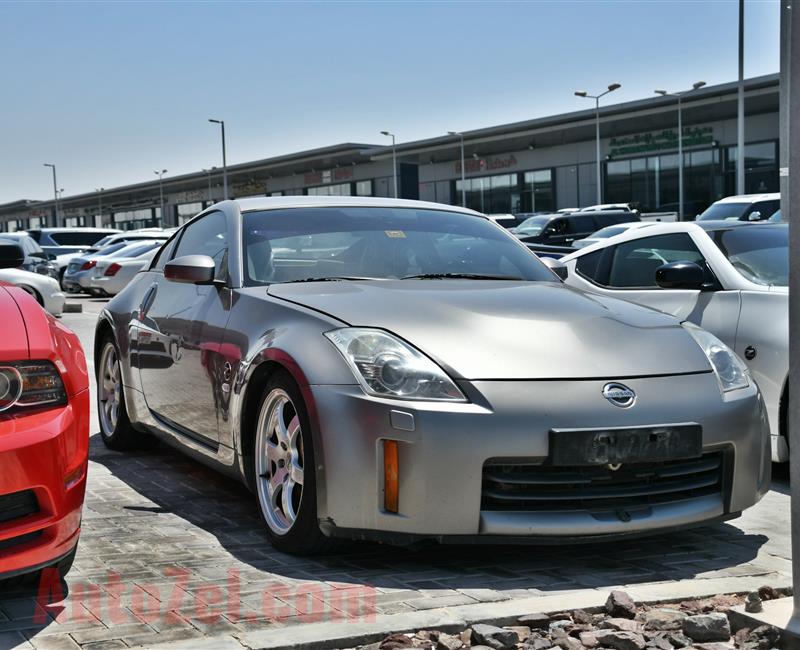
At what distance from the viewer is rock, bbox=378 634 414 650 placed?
3180 millimetres

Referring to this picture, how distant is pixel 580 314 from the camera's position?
4.41m

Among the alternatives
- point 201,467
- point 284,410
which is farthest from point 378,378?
point 201,467

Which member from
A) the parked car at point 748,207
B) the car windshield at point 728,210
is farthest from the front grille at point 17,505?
the parked car at point 748,207

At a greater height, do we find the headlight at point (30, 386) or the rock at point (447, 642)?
the headlight at point (30, 386)

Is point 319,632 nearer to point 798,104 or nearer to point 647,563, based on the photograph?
point 647,563

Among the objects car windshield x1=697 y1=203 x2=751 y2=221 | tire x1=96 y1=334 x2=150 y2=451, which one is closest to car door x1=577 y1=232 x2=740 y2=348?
tire x1=96 y1=334 x2=150 y2=451

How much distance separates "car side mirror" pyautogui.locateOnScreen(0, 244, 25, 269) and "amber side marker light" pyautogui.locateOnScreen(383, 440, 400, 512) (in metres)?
2.08

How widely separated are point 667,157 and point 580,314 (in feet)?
183

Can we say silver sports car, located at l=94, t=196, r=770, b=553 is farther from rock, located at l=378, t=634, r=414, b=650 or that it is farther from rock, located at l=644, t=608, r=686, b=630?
rock, located at l=378, t=634, r=414, b=650

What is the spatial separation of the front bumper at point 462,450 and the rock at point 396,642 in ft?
1.96

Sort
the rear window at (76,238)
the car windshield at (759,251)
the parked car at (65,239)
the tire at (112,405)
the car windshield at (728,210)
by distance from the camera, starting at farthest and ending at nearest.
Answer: the rear window at (76,238) → the parked car at (65,239) → the car windshield at (728,210) → the tire at (112,405) → the car windshield at (759,251)

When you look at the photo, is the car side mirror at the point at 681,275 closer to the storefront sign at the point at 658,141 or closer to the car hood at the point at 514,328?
the car hood at the point at 514,328

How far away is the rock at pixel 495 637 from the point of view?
3182mm

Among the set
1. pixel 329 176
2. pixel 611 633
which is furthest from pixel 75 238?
pixel 329 176
